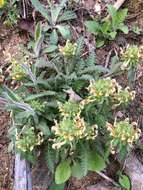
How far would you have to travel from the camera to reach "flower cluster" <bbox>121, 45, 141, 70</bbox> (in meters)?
2.49

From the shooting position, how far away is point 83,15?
3174mm

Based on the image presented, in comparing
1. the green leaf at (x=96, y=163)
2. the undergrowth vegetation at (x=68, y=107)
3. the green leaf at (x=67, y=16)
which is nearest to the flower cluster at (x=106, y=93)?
the undergrowth vegetation at (x=68, y=107)

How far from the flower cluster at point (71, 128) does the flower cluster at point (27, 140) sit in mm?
114

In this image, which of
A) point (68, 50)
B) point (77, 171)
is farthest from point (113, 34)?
point (77, 171)

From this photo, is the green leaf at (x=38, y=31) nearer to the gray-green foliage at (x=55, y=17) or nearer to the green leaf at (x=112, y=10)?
the gray-green foliage at (x=55, y=17)

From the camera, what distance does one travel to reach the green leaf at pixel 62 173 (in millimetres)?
2633

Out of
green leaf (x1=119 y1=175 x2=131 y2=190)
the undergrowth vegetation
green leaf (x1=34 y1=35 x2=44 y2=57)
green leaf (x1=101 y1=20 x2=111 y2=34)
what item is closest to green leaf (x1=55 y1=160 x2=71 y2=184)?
the undergrowth vegetation

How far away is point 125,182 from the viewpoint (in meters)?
2.75

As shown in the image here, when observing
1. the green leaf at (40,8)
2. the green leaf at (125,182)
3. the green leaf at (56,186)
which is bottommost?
the green leaf at (125,182)

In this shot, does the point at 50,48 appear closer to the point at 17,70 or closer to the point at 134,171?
the point at 17,70

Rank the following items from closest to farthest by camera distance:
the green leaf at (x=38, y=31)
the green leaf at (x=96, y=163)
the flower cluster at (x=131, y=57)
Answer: the flower cluster at (x=131, y=57), the green leaf at (x=96, y=163), the green leaf at (x=38, y=31)

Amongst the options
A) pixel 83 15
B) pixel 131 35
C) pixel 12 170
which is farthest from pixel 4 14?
pixel 12 170

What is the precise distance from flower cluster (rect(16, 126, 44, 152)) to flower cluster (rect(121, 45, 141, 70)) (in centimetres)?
67

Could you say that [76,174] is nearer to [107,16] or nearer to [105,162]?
[105,162]
